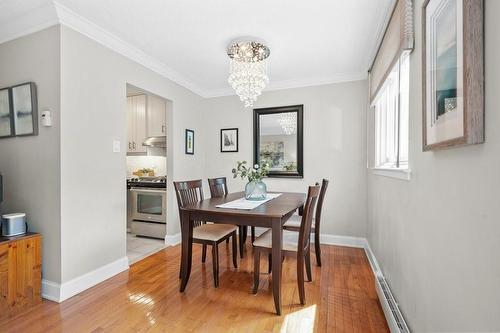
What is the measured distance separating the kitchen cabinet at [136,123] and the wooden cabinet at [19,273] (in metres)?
2.35

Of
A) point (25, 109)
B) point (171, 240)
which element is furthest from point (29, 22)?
point (171, 240)

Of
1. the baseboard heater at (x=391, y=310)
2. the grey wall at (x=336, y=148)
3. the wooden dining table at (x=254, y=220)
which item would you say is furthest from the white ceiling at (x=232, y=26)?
the baseboard heater at (x=391, y=310)

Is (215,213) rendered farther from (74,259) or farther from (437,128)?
(437,128)

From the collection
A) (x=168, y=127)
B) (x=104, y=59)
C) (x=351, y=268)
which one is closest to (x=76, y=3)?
(x=104, y=59)

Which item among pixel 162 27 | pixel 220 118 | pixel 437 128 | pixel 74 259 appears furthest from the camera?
pixel 220 118

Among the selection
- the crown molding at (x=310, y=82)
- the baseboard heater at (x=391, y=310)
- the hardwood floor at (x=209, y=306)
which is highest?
the crown molding at (x=310, y=82)

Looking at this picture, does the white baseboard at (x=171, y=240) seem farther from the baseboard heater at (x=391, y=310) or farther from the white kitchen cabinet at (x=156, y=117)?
the baseboard heater at (x=391, y=310)

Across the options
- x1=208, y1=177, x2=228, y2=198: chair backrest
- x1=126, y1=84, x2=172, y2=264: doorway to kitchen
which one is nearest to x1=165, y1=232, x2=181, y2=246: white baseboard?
x1=126, y1=84, x2=172, y2=264: doorway to kitchen

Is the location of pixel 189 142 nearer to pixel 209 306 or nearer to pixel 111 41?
pixel 111 41

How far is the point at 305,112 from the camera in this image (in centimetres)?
352

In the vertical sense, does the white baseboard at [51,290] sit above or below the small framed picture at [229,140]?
below

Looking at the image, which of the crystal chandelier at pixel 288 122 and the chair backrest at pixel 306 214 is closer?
the chair backrest at pixel 306 214

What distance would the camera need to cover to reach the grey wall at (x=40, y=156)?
6.59 ft

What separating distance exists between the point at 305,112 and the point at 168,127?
1.95 meters
